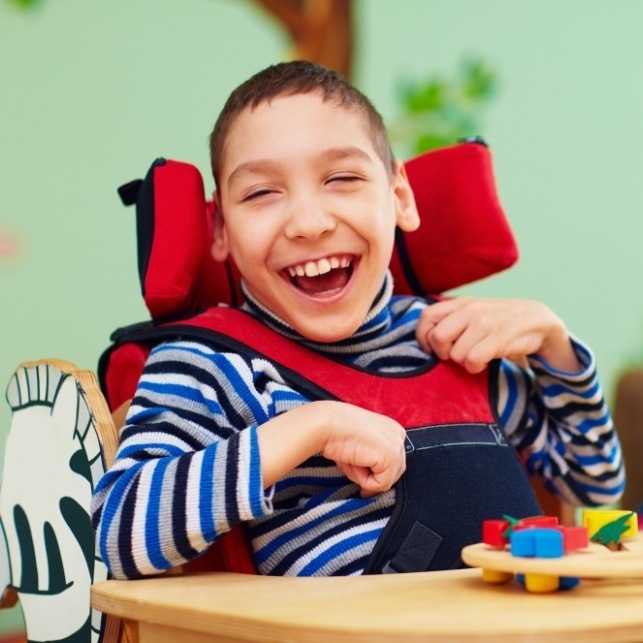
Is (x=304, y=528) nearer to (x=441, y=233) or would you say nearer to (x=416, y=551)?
(x=416, y=551)

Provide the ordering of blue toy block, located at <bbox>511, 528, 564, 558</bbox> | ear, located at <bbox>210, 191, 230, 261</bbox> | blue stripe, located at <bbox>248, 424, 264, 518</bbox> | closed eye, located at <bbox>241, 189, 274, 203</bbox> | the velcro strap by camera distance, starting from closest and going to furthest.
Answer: blue toy block, located at <bbox>511, 528, 564, 558</bbox> → blue stripe, located at <bbox>248, 424, 264, 518</bbox> → the velcro strap → closed eye, located at <bbox>241, 189, 274, 203</bbox> → ear, located at <bbox>210, 191, 230, 261</bbox>

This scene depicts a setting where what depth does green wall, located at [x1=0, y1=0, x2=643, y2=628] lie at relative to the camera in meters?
1.66

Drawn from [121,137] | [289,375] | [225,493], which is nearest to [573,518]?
[289,375]

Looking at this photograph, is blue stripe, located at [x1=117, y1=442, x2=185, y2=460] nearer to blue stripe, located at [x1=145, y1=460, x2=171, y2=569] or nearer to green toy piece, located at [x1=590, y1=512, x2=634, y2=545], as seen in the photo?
blue stripe, located at [x1=145, y1=460, x2=171, y2=569]

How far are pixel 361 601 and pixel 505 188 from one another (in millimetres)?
1668

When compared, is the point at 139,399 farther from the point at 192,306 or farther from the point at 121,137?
the point at 121,137

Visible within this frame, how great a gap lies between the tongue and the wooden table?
34cm

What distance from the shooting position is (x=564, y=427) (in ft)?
3.58

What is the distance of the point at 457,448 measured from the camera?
0.91 m

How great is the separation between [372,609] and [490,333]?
1.60 ft

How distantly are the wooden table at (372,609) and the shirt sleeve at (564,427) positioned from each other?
1.33 feet

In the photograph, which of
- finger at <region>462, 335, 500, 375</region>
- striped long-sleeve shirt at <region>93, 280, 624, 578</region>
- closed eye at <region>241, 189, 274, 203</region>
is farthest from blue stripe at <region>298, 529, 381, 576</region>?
closed eye at <region>241, 189, 274, 203</region>

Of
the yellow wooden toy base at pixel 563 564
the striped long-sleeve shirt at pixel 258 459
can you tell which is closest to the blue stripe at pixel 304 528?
the striped long-sleeve shirt at pixel 258 459

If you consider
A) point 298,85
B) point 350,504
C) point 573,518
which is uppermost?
point 298,85
